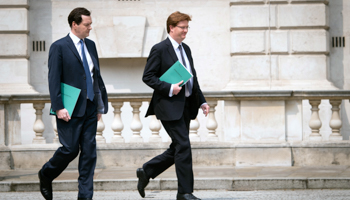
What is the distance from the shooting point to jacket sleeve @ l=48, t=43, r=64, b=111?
18.1ft

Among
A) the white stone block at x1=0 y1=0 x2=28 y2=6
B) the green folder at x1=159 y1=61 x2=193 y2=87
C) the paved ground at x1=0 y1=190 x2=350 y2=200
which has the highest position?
the white stone block at x1=0 y1=0 x2=28 y2=6

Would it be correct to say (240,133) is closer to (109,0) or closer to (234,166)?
(234,166)

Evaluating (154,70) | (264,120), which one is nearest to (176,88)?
(154,70)

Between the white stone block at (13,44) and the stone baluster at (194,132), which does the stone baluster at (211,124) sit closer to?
the stone baluster at (194,132)

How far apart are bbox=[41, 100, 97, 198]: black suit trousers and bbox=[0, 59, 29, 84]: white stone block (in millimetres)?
6345

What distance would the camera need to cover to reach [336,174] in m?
7.89

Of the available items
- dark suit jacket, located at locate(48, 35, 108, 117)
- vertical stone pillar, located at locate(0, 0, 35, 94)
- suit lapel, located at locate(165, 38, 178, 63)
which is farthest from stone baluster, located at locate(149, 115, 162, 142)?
dark suit jacket, located at locate(48, 35, 108, 117)

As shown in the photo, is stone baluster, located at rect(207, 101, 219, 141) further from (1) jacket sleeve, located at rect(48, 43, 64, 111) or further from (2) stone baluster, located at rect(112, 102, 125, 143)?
(1) jacket sleeve, located at rect(48, 43, 64, 111)

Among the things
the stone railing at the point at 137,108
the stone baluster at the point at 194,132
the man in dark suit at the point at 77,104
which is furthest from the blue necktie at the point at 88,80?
the stone baluster at the point at 194,132

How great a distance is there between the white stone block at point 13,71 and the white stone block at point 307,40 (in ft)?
16.8

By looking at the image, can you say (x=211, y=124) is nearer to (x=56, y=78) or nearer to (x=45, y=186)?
(x=45, y=186)

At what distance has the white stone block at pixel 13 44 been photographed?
11.7 metres

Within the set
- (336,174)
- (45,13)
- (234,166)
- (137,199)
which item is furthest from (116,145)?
(45,13)

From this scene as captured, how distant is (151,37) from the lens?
12.0 meters
